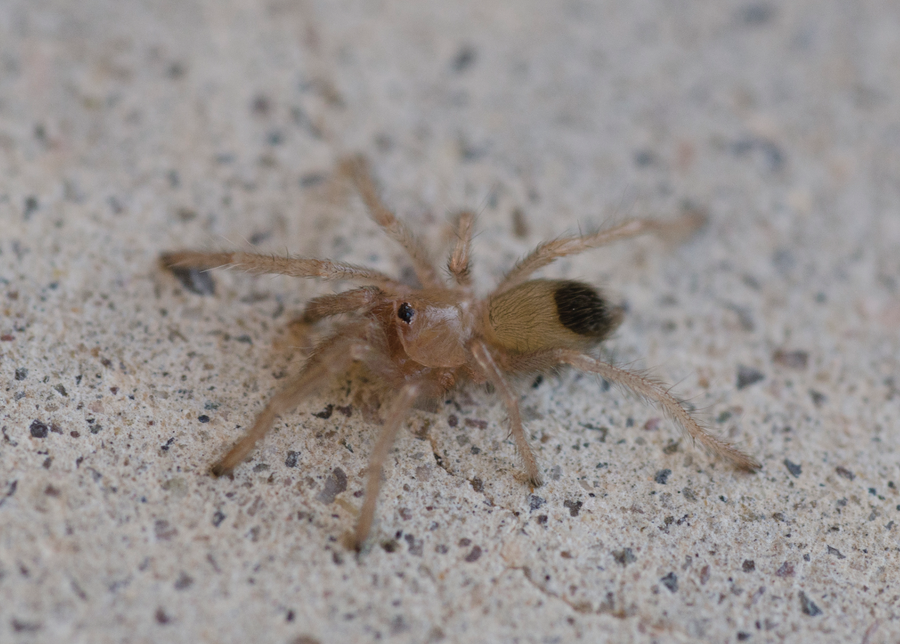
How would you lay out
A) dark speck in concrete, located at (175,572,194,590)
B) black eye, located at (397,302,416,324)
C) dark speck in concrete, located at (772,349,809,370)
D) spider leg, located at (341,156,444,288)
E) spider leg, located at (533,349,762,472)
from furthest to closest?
dark speck in concrete, located at (772,349,809,370) → spider leg, located at (341,156,444,288) → black eye, located at (397,302,416,324) → spider leg, located at (533,349,762,472) → dark speck in concrete, located at (175,572,194,590)

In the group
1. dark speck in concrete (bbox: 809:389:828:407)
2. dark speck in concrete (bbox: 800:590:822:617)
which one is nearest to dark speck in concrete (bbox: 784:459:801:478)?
dark speck in concrete (bbox: 809:389:828:407)

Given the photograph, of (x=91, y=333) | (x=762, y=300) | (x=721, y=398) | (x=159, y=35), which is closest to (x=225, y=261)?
(x=91, y=333)

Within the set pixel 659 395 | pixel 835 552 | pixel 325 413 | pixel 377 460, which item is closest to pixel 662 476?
pixel 659 395

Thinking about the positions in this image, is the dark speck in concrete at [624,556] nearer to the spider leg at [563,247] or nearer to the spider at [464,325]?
the spider at [464,325]

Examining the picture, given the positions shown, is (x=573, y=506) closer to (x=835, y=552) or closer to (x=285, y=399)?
(x=835, y=552)

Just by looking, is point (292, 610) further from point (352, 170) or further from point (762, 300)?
→ point (762, 300)

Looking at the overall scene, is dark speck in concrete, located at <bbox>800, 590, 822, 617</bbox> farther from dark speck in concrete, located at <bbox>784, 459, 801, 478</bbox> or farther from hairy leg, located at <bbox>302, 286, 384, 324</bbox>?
hairy leg, located at <bbox>302, 286, 384, 324</bbox>

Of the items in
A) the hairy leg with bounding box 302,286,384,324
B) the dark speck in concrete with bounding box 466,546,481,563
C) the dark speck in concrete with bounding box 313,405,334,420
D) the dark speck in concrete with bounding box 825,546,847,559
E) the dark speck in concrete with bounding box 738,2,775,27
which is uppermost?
the hairy leg with bounding box 302,286,384,324
